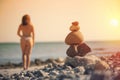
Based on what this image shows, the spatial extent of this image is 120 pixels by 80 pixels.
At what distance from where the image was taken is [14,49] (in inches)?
91.9

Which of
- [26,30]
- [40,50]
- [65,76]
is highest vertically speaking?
[26,30]

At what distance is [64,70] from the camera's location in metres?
2.33

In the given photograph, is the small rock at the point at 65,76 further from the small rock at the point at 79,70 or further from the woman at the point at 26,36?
the woman at the point at 26,36

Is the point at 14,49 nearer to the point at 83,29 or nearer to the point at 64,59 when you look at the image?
the point at 64,59

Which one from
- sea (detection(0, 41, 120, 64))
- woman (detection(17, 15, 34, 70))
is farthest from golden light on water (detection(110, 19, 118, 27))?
woman (detection(17, 15, 34, 70))

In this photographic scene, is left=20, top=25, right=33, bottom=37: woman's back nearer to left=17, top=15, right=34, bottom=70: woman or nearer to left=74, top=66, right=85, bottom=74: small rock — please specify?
left=17, top=15, right=34, bottom=70: woman

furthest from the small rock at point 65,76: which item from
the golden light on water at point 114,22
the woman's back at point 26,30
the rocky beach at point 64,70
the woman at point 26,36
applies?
the golden light on water at point 114,22

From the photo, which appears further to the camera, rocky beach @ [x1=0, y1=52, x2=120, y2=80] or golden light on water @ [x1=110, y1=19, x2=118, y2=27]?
golden light on water @ [x1=110, y1=19, x2=118, y2=27]

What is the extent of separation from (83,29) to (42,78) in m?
0.44

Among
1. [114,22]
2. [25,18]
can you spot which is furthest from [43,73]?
[114,22]

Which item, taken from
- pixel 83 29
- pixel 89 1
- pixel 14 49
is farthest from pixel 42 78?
pixel 89 1

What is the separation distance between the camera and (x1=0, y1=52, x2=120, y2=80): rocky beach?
2.32 m

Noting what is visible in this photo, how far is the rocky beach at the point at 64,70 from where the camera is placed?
2.32 m

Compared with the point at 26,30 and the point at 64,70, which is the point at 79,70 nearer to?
Result: the point at 64,70
